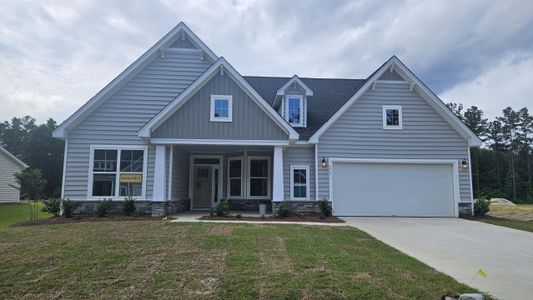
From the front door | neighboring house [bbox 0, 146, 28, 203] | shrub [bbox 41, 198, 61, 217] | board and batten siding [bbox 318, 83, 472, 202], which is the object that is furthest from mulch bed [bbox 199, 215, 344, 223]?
neighboring house [bbox 0, 146, 28, 203]

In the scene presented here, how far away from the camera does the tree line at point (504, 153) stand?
50.7 meters

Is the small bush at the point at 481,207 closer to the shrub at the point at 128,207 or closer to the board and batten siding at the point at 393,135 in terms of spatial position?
the board and batten siding at the point at 393,135

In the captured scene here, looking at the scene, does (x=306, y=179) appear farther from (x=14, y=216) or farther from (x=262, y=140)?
(x=14, y=216)

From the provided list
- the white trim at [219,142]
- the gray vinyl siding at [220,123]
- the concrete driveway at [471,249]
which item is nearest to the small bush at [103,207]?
the white trim at [219,142]

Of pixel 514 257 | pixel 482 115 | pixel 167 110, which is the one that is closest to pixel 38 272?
pixel 167 110

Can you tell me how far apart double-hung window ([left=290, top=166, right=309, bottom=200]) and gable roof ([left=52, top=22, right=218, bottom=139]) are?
227 inches

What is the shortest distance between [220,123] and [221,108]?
22.8 inches

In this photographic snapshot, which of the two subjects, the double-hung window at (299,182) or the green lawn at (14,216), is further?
the double-hung window at (299,182)

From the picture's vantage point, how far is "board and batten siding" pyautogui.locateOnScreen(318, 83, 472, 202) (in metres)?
14.5

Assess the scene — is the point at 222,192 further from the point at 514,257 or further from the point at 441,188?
the point at 514,257

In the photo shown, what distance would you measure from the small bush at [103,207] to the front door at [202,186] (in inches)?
180

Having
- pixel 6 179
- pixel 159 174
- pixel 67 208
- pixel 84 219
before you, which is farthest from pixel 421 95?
pixel 6 179

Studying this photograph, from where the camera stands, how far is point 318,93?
18.2 meters

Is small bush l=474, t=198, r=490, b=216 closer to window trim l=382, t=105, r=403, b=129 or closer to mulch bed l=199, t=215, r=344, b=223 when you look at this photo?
window trim l=382, t=105, r=403, b=129
